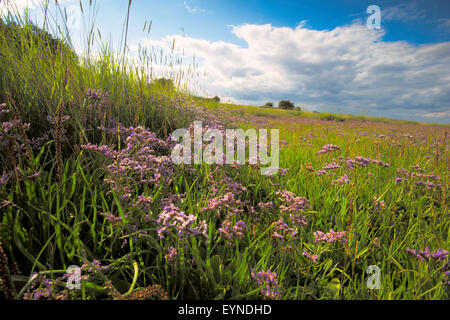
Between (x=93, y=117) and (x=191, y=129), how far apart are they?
153cm

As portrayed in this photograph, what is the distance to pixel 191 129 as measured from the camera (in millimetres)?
3090

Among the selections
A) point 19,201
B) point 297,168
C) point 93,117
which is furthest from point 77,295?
point 297,168

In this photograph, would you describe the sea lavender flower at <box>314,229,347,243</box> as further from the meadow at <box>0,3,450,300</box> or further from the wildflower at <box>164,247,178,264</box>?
the wildflower at <box>164,247,178,264</box>

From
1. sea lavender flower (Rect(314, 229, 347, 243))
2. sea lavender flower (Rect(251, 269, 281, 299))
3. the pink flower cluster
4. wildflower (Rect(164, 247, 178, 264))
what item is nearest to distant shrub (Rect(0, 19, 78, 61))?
the pink flower cluster

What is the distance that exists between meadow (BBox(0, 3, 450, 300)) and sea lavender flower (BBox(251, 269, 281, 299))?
0.04ft

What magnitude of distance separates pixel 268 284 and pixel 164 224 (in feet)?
2.67

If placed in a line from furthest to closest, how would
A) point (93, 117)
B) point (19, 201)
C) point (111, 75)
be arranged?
point (111, 75) → point (93, 117) → point (19, 201)

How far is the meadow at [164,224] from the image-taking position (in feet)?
5.04

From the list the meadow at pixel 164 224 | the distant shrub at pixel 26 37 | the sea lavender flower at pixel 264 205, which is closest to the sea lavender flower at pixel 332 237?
the meadow at pixel 164 224

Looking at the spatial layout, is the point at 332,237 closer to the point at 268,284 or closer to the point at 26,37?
the point at 268,284
